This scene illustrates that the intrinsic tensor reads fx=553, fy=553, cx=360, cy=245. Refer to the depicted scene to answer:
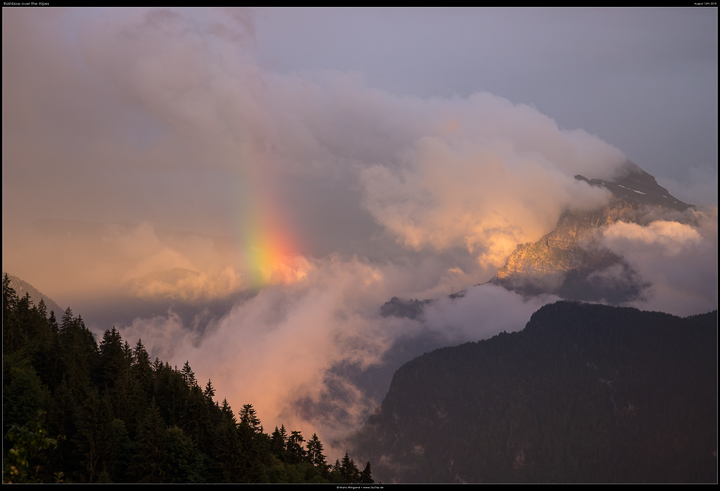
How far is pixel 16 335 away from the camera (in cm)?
11331

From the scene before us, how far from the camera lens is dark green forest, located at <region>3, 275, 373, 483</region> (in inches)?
3516

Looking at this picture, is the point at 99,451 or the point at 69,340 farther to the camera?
the point at 69,340

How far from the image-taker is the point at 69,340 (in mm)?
127688

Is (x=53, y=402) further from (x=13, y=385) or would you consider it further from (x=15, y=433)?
(x=15, y=433)

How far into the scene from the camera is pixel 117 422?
94.9 meters

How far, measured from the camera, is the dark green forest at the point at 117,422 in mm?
89312
